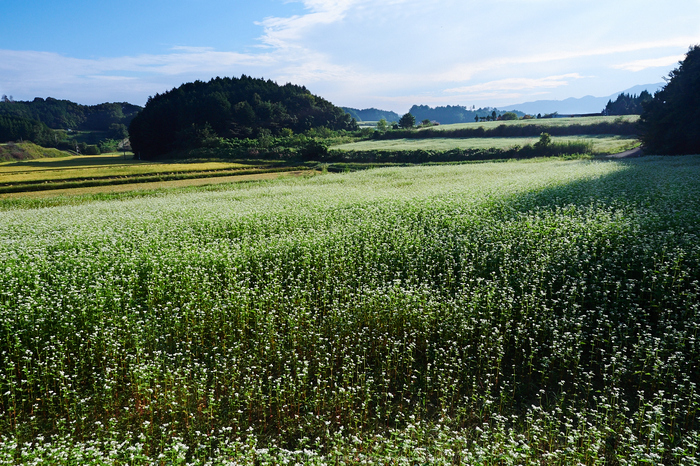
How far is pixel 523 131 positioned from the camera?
79.0 m

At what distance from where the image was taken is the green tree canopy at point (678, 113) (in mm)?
39156

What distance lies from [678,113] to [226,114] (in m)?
94.5

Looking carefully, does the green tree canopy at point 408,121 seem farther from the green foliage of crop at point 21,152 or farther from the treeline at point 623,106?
the green foliage of crop at point 21,152

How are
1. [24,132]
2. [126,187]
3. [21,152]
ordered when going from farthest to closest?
[24,132] < [21,152] < [126,187]

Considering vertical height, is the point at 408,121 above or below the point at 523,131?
above

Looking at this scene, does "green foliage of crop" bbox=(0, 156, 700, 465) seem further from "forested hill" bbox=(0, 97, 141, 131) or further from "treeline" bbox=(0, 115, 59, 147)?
"forested hill" bbox=(0, 97, 141, 131)

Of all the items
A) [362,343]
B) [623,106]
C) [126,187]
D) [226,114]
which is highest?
[623,106]

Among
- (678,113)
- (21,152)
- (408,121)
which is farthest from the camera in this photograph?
(408,121)

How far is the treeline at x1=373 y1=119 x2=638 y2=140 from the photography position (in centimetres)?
7212

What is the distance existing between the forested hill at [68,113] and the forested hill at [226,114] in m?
56.9

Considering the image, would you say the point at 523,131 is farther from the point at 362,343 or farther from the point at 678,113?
the point at 362,343

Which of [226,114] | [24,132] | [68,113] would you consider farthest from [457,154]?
[68,113]

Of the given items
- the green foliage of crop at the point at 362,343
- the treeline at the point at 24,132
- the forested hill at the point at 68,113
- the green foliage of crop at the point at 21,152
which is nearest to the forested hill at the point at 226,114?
the green foliage of crop at the point at 21,152

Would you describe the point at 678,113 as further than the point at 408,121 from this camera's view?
No
